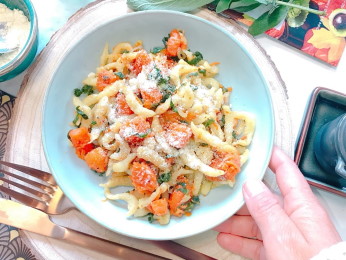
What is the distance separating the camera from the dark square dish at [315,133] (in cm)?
207

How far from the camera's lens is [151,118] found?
75.6 inches

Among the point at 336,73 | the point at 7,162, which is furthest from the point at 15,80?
the point at 336,73

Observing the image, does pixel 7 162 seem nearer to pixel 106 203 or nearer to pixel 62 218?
pixel 62 218

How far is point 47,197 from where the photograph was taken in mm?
1979

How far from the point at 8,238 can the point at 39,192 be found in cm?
47

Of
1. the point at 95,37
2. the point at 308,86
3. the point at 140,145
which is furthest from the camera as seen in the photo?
the point at 308,86

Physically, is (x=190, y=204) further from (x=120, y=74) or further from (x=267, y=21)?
(x=267, y=21)

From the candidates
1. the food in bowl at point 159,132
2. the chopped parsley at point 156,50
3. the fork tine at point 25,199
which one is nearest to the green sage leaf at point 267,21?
the food in bowl at point 159,132

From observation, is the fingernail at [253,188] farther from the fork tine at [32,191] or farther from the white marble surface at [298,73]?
the fork tine at [32,191]

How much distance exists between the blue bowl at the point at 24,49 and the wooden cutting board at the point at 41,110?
0.19 feet

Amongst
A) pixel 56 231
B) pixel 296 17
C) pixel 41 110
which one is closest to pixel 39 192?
pixel 56 231

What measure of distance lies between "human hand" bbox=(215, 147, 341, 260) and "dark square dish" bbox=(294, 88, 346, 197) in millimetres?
199

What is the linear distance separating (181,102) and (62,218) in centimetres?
79

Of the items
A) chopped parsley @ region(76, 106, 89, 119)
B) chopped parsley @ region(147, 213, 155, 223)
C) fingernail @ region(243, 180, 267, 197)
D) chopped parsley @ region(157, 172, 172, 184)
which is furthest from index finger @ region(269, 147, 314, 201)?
chopped parsley @ region(76, 106, 89, 119)
